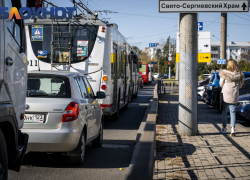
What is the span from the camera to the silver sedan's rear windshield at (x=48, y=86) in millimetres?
6066

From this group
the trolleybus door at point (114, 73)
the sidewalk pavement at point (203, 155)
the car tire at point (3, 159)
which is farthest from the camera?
the trolleybus door at point (114, 73)

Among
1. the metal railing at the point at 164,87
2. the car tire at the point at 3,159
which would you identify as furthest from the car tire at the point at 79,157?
the metal railing at the point at 164,87

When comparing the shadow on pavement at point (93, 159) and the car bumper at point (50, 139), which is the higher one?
the car bumper at point (50, 139)

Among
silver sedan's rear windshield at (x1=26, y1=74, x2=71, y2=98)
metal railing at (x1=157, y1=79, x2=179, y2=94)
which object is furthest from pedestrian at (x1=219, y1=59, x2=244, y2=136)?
metal railing at (x1=157, y1=79, x2=179, y2=94)

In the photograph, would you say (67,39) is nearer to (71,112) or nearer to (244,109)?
(71,112)

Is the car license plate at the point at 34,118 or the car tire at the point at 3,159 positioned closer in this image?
the car tire at the point at 3,159

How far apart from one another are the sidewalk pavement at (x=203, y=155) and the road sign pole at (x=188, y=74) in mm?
335

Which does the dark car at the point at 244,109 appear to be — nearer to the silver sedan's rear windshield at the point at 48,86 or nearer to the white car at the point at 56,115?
the white car at the point at 56,115

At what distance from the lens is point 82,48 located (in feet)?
36.1

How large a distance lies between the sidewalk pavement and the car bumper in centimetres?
148

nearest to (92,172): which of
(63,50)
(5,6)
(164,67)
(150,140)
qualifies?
(5,6)

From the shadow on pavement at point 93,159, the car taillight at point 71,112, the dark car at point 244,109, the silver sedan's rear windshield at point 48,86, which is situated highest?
the silver sedan's rear windshield at point 48,86

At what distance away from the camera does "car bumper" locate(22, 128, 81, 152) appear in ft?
18.6

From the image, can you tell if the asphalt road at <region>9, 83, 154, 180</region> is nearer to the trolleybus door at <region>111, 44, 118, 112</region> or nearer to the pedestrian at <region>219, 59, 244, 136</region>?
the pedestrian at <region>219, 59, 244, 136</region>
